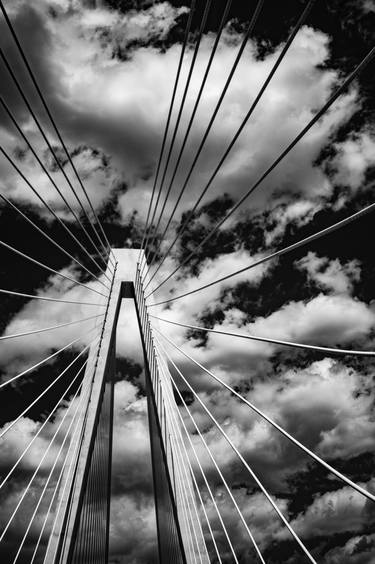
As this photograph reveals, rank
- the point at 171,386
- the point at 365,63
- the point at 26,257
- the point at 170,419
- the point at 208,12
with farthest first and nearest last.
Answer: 1. the point at 171,386
2. the point at 170,419
3. the point at 26,257
4. the point at 208,12
5. the point at 365,63

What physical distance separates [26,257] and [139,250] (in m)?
5.55

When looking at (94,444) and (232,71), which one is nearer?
(232,71)

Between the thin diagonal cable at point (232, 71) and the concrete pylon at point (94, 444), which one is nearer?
the thin diagonal cable at point (232, 71)

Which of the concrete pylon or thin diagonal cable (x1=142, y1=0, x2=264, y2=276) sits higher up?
thin diagonal cable (x1=142, y1=0, x2=264, y2=276)

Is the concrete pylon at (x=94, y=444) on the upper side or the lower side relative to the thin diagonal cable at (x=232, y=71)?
lower

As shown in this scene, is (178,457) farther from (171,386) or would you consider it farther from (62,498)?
(62,498)

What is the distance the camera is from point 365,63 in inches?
80.7

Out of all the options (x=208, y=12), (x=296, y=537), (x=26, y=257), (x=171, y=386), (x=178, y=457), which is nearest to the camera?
(x=296, y=537)

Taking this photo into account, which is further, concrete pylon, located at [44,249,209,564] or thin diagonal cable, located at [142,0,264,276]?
concrete pylon, located at [44,249,209,564]

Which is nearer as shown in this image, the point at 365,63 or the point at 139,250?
the point at 365,63

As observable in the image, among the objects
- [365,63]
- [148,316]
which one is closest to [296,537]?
[365,63]

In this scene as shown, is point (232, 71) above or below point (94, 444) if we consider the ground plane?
above

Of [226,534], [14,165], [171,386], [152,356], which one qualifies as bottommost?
[226,534]

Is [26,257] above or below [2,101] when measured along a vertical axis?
below
